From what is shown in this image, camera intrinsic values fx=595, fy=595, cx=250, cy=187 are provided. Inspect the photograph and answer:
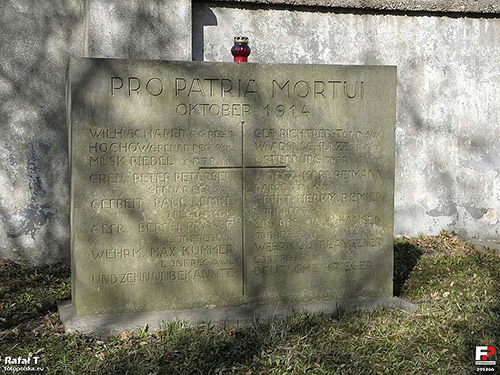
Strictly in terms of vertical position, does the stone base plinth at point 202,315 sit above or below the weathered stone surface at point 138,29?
below

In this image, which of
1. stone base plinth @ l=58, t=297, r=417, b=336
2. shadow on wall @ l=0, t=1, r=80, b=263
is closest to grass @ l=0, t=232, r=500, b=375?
stone base plinth @ l=58, t=297, r=417, b=336

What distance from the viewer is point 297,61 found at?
6.54 meters

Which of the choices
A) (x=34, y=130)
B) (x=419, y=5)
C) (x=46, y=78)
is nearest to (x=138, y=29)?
(x=46, y=78)

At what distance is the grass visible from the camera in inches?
130

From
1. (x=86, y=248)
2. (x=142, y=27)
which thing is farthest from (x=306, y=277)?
(x=142, y=27)

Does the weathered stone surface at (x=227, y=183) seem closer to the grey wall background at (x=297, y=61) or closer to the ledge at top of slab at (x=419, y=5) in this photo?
the grey wall background at (x=297, y=61)

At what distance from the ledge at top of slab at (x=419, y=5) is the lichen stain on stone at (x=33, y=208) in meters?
3.18

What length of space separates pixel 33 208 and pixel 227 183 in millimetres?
2701

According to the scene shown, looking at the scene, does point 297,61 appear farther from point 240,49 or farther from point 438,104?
point 240,49

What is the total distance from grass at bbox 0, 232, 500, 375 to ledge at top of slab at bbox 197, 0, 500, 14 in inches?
137

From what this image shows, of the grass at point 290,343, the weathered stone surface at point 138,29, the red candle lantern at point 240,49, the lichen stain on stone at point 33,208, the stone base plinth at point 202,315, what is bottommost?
the grass at point 290,343

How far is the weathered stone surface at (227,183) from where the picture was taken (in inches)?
154

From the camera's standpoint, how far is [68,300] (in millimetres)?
4477

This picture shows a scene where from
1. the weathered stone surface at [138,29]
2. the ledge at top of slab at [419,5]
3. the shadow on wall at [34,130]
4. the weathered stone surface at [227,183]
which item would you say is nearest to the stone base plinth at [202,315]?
the weathered stone surface at [227,183]
